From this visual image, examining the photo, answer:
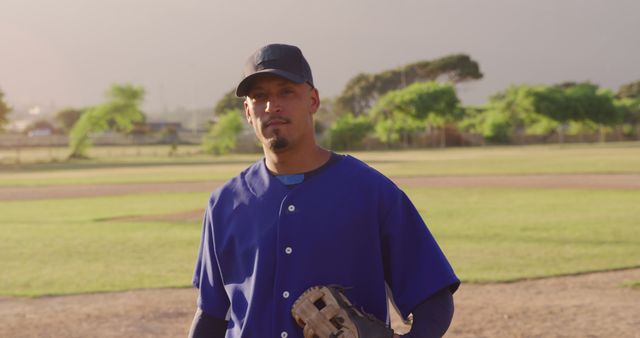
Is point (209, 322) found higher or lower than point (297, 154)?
lower

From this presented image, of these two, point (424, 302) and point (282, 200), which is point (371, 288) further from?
point (282, 200)

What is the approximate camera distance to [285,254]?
2.85 m

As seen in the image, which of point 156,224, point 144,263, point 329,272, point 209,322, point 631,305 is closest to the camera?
point 329,272

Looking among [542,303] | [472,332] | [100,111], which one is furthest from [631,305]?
[100,111]

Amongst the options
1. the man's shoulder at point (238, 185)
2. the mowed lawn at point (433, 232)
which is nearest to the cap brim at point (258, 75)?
the man's shoulder at point (238, 185)

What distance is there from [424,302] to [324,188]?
50 centimetres

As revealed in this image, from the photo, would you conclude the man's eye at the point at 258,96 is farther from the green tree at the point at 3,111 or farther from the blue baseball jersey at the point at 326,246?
the green tree at the point at 3,111

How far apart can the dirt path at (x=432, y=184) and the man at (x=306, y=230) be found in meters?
24.9

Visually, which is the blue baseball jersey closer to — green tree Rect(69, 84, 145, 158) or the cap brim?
the cap brim

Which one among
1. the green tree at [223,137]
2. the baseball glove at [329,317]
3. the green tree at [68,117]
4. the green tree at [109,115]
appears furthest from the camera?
the green tree at [68,117]

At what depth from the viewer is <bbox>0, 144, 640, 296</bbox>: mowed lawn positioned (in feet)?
39.6

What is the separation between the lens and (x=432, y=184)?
29.4 m

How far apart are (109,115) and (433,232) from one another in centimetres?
7152

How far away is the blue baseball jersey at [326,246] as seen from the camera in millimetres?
2842
